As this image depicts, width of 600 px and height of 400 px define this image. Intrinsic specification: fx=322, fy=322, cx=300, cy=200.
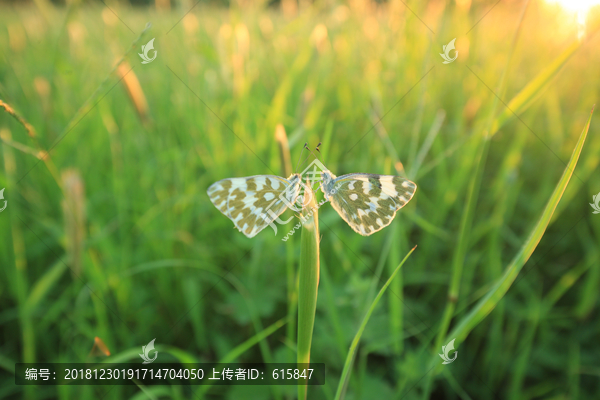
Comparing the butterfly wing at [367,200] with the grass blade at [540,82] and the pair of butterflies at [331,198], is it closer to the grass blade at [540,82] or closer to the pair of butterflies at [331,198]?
the pair of butterflies at [331,198]

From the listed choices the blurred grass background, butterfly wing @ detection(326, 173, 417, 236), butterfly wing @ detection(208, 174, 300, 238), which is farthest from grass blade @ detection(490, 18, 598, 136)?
butterfly wing @ detection(208, 174, 300, 238)

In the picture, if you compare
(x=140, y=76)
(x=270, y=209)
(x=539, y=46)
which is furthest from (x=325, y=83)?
(x=539, y=46)

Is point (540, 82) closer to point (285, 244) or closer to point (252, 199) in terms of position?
point (252, 199)

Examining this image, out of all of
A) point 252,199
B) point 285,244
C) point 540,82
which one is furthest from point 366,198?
point 285,244

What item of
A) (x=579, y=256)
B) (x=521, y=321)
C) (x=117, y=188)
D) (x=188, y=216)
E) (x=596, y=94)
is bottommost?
(x=521, y=321)

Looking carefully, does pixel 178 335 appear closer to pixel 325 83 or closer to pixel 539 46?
pixel 325 83

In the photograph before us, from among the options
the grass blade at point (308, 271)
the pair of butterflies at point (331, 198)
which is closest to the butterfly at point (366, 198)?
the pair of butterflies at point (331, 198)
